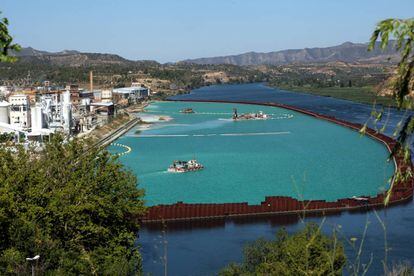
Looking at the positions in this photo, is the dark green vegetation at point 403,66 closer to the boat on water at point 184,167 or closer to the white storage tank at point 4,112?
the boat on water at point 184,167

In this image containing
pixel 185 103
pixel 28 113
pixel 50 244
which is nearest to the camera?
pixel 50 244

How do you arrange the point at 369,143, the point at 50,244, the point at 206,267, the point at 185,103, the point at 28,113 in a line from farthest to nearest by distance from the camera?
the point at 185,103 < the point at 28,113 < the point at 369,143 < the point at 206,267 < the point at 50,244

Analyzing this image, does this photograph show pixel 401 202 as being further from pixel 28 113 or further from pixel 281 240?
pixel 28 113

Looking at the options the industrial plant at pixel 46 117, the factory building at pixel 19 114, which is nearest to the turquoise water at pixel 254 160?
the industrial plant at pixel 46 117

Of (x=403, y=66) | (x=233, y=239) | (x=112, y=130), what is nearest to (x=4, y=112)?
(x=112, y=130)

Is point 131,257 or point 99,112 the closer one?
point 131,257

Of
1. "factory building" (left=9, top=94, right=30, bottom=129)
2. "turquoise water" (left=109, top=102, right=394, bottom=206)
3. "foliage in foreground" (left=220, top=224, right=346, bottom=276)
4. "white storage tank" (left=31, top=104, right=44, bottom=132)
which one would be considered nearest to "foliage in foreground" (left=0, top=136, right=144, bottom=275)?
"foliage in foreground" (left=220, top=224, right=346, bottom=276)

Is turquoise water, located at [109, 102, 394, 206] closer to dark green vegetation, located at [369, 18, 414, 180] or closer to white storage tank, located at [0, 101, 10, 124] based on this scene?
white storage tank, located at [0, 101, 10, 124]

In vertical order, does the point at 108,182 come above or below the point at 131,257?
above

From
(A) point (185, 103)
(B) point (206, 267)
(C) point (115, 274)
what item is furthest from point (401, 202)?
(A) point (185, 103)
